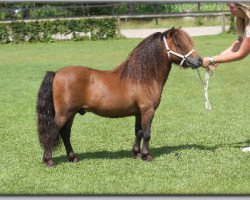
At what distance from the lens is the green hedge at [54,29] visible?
69.9 feet

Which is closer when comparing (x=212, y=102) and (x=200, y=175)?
(x=200, y=175)

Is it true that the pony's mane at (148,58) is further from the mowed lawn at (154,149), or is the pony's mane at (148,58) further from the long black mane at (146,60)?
the mowed lawn at (154,149)

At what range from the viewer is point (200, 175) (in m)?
5.37

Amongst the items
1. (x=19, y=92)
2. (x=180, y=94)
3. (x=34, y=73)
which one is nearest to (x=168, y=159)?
(x=180, y=94)

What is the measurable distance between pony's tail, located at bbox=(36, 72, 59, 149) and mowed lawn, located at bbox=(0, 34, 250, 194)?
321 mm

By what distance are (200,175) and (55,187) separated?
1399 millimetres

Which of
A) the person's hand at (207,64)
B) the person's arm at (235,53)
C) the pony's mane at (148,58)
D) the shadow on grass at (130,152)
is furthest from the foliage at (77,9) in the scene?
the pony's mane at (148,58)

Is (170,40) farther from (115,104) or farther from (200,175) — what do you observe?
(200,175)

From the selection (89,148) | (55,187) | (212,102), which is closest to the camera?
(55,187)

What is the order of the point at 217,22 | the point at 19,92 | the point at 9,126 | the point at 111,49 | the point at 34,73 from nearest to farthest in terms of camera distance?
1. the point at 9,126
2. the point at 19,92
3. the point at 34,73
4. the point at 111,49
5. the point at 217,22

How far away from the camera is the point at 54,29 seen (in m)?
22.2

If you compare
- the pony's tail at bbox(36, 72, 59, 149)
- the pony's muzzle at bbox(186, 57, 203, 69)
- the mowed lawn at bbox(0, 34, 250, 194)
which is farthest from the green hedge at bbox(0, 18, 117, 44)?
the pony's muzzle at bbox(186, 57, 203, 69)

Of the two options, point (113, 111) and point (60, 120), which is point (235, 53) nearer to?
point (113, 111)

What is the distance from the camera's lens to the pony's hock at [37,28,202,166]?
5488 mm
